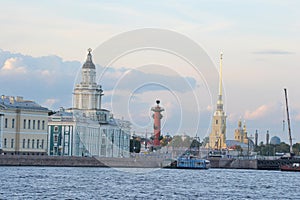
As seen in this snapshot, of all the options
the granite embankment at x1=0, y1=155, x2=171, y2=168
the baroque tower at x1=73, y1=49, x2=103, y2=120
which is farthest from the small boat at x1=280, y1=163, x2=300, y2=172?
the baroque tower at x1=73, y1=49, x2=103, y2=120

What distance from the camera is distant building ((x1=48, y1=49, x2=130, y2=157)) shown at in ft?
433

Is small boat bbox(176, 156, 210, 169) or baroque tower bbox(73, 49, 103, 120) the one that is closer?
small boat bbox(176, 156, 210, 169)

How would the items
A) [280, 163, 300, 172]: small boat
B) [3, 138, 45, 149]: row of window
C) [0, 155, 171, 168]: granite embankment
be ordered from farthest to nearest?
[280, 163, 300, 172]: small boat < [3, 138, 45, 149]: row of window < [0, 155, 171, 168]: granite embankment

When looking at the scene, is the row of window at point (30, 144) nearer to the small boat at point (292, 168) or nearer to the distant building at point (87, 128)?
the distant building at point (87, 128)

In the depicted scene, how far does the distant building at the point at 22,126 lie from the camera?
11419 centimetres

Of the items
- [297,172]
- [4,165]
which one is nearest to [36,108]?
[4,165]

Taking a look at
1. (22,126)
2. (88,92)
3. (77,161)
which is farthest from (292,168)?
(22,126)

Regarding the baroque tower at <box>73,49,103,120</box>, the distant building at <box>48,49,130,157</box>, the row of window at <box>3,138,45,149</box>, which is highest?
the baroque tower at <box>73,49,103,120</box>

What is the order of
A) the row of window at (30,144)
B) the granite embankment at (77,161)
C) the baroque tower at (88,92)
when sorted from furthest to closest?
the baroque tower at (88,92) → the row of window at (30,144) → the granite embankment at (77,161)

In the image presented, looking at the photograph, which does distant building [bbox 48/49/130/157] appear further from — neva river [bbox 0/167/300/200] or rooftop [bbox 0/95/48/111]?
neva river [bbox 0/167/300/200]

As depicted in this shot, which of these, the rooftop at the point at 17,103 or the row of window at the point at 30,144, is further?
the row of window at the point at 30,144

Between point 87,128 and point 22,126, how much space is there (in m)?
21.3

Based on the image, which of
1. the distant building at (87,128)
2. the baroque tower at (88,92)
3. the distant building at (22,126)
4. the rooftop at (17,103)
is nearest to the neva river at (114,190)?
the distant building at (22,126)

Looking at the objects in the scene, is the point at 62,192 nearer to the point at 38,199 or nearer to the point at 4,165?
the point at 38,199
